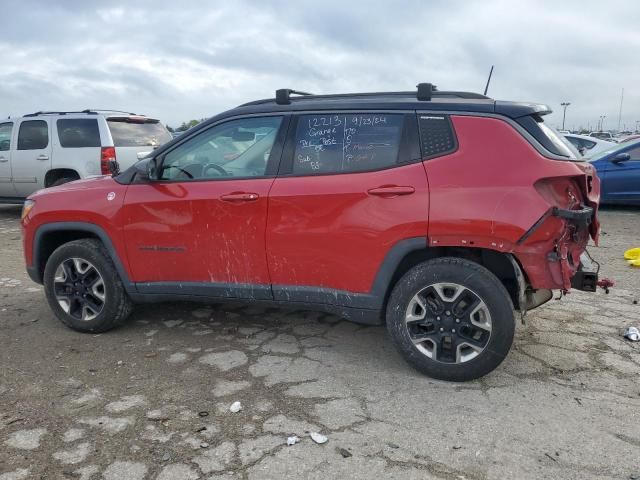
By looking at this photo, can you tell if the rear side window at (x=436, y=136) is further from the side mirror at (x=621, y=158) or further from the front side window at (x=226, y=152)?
the side mirror at (x=621, y=158)

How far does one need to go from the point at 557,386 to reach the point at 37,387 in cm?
326

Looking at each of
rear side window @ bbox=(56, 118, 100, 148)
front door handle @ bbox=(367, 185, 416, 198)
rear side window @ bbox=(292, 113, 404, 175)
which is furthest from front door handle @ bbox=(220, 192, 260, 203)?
rear side window @ bbox=(56, 118, 100, 148)

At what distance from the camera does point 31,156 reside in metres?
9.50

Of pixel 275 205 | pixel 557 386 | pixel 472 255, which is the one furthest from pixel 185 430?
pixel 557 386

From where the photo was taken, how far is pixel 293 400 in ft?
10.6

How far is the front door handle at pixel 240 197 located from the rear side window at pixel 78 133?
6.01m

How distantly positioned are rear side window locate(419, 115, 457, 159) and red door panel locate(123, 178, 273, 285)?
1082mm

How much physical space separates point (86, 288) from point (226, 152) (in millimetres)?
1587

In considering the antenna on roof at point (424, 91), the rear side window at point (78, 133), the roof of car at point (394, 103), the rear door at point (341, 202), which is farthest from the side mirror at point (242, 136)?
the rear side window at point (78, 133)

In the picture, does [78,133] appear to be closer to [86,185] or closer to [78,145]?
[78,145]

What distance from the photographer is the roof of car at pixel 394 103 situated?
133 inches

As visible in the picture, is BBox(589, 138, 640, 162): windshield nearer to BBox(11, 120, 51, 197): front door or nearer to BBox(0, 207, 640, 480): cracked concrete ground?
BBox(0, 207, 640, 480): cracked concrete ground

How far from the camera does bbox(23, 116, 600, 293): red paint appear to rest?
3211 mm

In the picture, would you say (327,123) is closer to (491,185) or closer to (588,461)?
(491,185)
